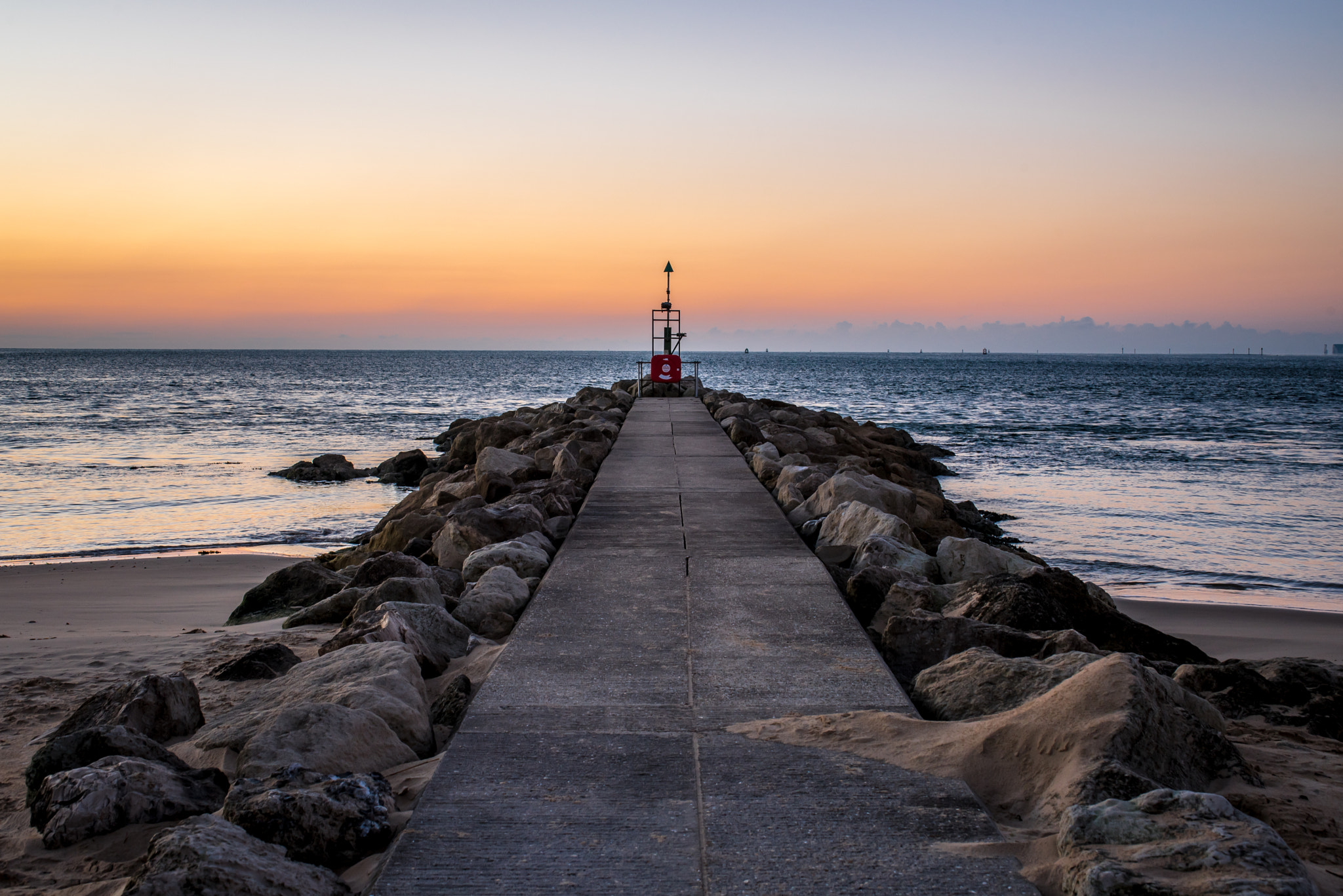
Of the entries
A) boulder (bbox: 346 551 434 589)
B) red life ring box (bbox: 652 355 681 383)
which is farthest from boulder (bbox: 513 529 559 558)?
red life ring box (bbox: 652 355 681 383)

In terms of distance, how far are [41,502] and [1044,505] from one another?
1407 centimetres

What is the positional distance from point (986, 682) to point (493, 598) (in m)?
2.47

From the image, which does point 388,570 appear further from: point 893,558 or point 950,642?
point 950,642

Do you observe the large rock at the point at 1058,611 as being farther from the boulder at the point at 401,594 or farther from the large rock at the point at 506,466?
the large rock at the point at 506,466

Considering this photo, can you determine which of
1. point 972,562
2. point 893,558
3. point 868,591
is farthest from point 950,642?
point 972,562

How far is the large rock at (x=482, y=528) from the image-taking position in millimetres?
6309

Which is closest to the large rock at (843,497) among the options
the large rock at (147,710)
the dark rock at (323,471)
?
the large rock at (147,710)

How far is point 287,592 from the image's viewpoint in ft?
21.7

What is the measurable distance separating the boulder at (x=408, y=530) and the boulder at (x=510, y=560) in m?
2.53

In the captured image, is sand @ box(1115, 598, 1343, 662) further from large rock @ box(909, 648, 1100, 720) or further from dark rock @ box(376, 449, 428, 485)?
dark rock @ box(376, 449, 428, 485)

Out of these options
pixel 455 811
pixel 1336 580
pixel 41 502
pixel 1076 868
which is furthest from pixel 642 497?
pixel 41 502

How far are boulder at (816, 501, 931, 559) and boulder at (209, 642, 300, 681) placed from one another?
3277 mm

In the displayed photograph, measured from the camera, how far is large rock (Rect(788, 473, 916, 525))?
6.78m

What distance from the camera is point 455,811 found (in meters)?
2.55
